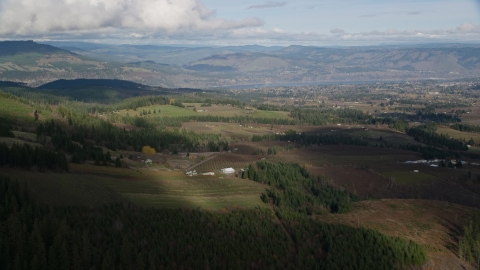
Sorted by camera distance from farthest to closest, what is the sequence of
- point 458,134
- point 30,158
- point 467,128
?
point 467,128, point 458,134, point 30,158

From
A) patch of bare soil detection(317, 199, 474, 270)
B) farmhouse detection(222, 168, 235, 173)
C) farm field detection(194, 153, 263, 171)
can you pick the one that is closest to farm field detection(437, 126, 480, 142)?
farm field detection(194, 153, 263, 171)

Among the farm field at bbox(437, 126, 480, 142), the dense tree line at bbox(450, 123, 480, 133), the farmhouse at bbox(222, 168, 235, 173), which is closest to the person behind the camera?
the farmhouse at bbox(222, 168, 235, 173)

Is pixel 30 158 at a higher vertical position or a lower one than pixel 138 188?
higher

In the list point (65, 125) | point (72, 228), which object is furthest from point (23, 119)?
point (72, 228)

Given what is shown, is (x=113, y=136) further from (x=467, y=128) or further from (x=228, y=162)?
(x=467, y=128)

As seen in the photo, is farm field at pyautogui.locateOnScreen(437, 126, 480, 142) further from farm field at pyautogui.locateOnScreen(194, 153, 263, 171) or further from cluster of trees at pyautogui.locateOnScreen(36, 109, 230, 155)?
farm field at pyautogui.locateOnScreen(194, 153, 263, 171)

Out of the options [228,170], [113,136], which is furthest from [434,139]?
[113,136]

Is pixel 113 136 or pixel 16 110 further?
pixel 16 110
